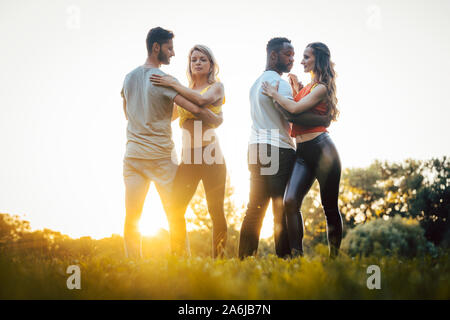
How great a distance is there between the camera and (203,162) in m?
4.67


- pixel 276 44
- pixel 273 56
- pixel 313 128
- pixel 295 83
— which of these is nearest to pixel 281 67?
pixel 273 56

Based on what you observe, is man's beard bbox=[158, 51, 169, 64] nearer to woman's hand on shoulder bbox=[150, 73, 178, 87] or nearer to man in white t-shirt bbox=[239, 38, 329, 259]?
woman's hand on shoulder bbox=[150, 73, 178, 87]

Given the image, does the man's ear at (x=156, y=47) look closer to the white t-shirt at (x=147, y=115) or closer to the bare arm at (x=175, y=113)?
the white t-shirt at (x=147, y=115)

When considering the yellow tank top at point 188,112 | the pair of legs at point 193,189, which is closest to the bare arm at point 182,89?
the yellow tank top at point 188,112

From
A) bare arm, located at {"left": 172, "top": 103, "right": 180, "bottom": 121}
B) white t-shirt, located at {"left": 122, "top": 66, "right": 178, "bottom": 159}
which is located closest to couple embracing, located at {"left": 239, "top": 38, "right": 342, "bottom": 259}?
bare arm, located at {"left": 172, "top": 103, "right": 180, "bottom": 121}

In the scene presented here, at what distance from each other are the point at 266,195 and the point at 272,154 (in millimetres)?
563

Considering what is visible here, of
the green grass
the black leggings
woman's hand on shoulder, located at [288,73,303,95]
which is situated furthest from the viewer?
woman's hand on shoulder, located at [288,73,303,95]

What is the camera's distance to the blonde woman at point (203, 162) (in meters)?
4.63

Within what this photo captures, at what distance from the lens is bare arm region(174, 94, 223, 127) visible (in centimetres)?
437

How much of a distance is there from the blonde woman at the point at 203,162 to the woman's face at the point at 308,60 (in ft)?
4.06

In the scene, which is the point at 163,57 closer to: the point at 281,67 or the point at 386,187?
the point at 281,67

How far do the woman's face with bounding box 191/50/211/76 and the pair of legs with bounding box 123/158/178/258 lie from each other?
1.31 m
